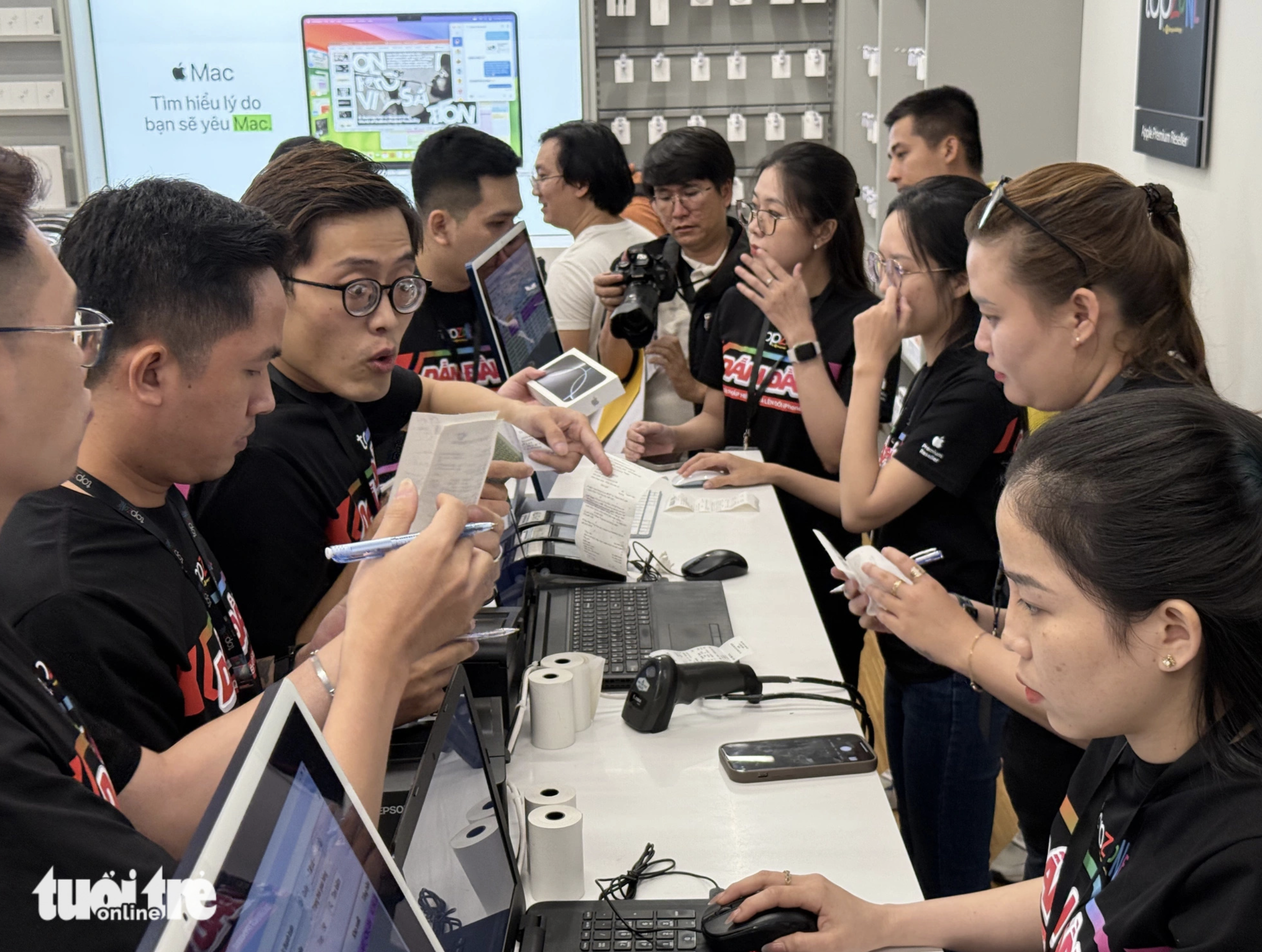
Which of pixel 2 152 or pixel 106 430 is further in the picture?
pixel 106 430

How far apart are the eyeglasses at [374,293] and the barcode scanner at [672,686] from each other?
26.0 inches

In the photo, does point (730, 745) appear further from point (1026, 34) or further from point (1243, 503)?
point (1026, 34)

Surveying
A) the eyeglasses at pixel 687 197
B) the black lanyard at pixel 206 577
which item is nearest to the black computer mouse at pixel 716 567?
the black lanyard at pixel 206 577

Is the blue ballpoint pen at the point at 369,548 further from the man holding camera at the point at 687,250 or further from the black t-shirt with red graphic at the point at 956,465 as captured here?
the man holding camera at the point at 687,250

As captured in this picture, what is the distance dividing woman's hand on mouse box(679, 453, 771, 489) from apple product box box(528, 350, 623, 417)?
16.6 inches

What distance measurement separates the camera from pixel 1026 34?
13.3 feet

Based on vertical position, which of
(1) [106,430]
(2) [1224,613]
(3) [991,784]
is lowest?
(3) [991,784]

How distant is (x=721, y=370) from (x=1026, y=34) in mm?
2001

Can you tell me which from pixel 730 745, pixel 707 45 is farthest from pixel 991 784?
pixel 707 45

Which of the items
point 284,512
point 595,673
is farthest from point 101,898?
point 595,673

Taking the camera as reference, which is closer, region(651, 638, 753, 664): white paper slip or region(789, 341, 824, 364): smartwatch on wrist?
region(651, 638, 753, 664): white paper slip

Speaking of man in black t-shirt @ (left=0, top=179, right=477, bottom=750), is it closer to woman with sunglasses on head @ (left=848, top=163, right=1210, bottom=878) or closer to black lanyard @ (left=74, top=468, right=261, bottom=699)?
black lanyard @ (left=74, top=468, right=261, bottom=699)

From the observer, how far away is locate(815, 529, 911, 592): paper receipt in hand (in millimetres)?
1618

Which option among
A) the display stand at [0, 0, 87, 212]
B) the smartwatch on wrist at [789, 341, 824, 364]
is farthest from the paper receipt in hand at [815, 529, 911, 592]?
the display stand at [0, 0, 87, 212]
